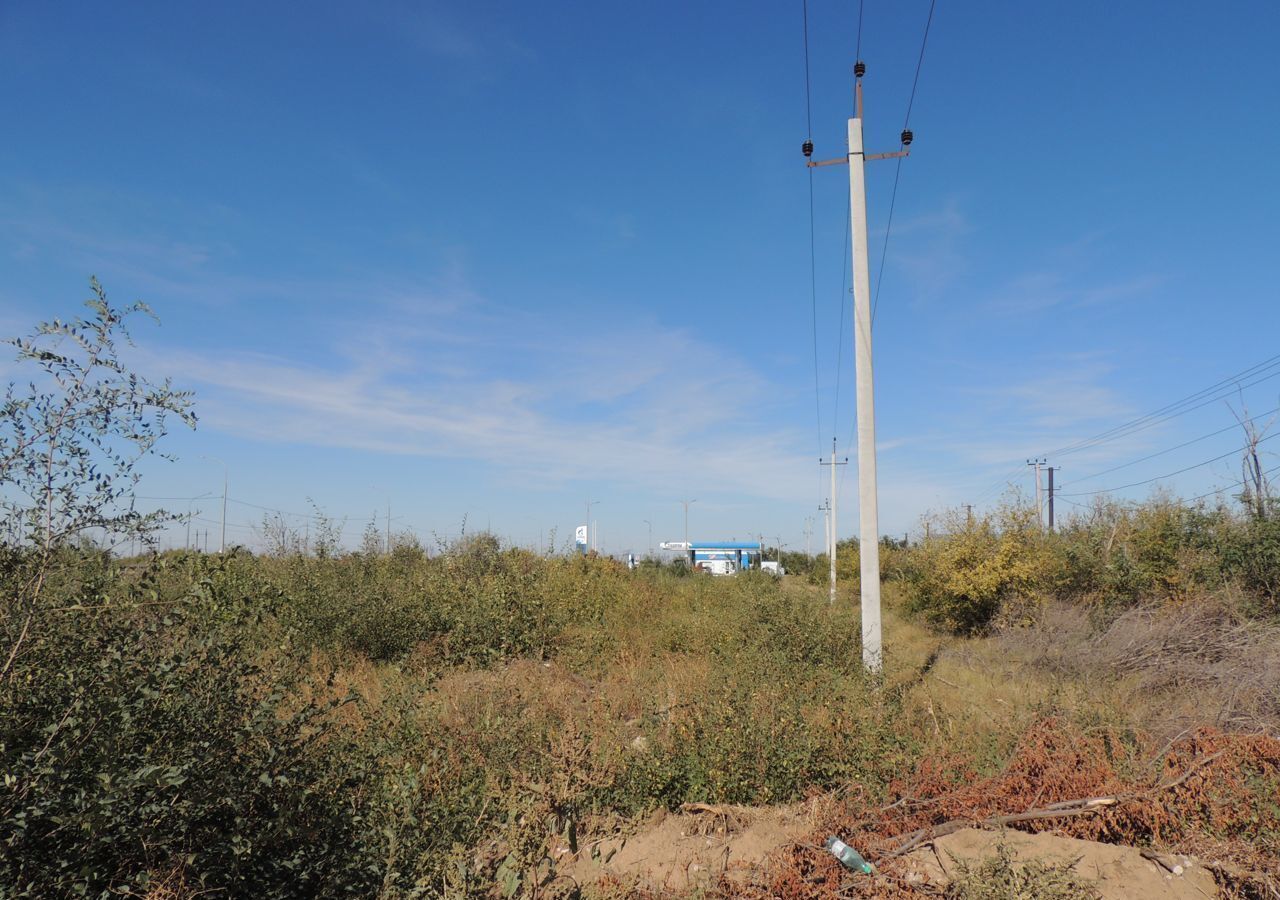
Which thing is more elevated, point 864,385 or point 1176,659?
point 864,385

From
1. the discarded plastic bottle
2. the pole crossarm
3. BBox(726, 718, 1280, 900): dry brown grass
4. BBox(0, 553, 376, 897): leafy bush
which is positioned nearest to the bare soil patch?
BBox(726, 718, 1280, 900): dry brown grass

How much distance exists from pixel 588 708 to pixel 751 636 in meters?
3.52

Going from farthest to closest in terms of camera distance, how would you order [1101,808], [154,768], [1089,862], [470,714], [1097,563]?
[1097,563] → [470,714] → [1101,808] → [1089,862] → [154,768]

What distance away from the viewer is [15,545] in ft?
9.62

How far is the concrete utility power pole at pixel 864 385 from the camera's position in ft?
29.8

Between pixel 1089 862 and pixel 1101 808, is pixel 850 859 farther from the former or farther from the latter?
pixel 1101 808

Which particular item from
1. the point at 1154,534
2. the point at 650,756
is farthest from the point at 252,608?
the point at 1154,534

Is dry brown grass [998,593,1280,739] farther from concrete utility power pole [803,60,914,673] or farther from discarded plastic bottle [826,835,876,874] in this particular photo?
discarded plastic bottle [826,835,876,874]

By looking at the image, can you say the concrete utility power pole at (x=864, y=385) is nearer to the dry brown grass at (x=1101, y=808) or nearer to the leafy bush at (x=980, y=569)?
the dry brown grass at (x=1101, y=808)

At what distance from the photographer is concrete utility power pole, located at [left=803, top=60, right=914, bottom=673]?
29.8 ft

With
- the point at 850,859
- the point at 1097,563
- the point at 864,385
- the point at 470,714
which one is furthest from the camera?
the point at 1097,563

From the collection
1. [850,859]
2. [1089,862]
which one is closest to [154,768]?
[850,859]

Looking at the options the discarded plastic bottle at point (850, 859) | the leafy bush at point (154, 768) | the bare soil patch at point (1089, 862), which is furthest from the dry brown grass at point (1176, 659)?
the leafy bush at point (154, 768)

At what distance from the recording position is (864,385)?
31.5 feet
